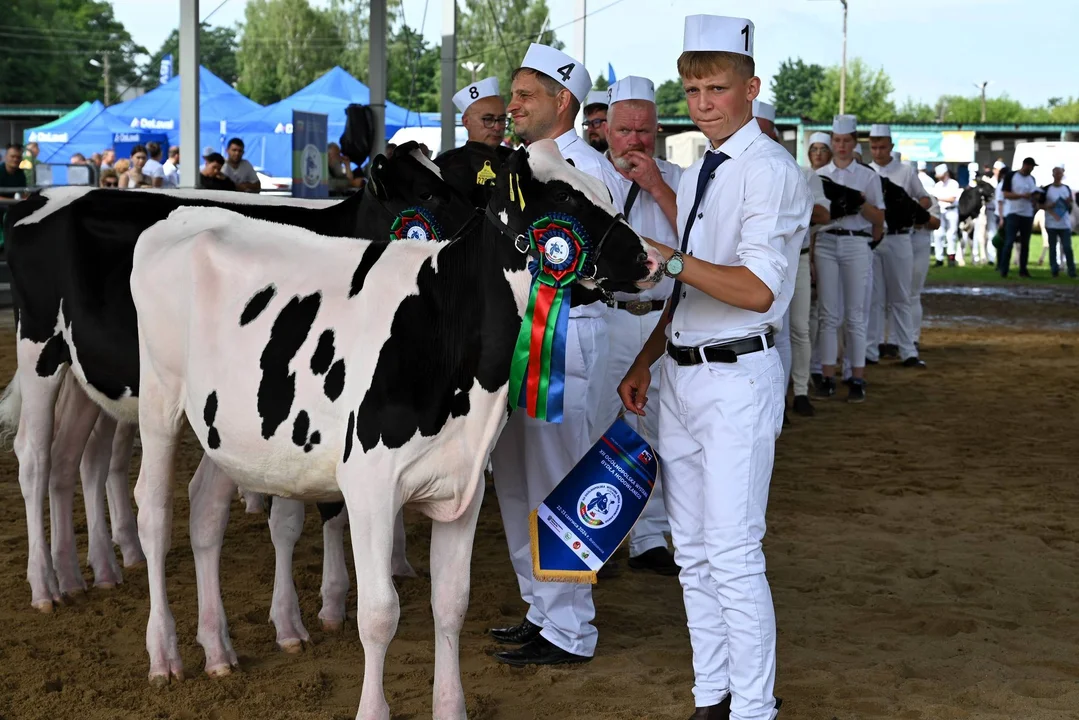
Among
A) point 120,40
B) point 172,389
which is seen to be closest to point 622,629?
point 172,389

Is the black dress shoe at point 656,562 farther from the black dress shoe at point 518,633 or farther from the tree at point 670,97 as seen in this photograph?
the tree at point 670,97

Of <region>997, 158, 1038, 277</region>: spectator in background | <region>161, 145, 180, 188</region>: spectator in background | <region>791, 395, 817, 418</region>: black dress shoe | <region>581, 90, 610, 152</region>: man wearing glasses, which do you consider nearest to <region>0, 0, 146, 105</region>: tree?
<region>161, 145, 180, 188</region>: spectator in background

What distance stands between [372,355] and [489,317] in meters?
0.44

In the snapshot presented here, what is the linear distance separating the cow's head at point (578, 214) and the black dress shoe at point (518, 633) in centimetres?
199

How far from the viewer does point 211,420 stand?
475 cm

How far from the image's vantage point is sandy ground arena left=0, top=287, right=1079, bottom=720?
4.77 m

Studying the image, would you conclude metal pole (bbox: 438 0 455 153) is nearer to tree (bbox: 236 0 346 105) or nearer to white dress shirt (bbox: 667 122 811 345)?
white dress shirt (bbox: 667 122 811 345)

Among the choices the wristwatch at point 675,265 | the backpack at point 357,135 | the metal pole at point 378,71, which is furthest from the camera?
the metal pole at point 378,71

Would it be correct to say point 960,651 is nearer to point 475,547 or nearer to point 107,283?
point 475,547

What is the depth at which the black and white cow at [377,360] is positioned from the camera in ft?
13.7

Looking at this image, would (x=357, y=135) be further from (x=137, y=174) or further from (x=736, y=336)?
(x=137, y=174)

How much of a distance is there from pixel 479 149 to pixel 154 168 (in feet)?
55.6

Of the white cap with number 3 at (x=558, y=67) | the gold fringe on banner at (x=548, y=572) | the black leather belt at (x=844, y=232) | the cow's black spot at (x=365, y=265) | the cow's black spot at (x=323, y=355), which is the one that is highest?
the white cap with number 3 at (x=558, y=67)

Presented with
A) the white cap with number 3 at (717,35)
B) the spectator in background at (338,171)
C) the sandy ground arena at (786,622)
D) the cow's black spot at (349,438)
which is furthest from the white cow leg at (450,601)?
the spectator in background at (338,171)
